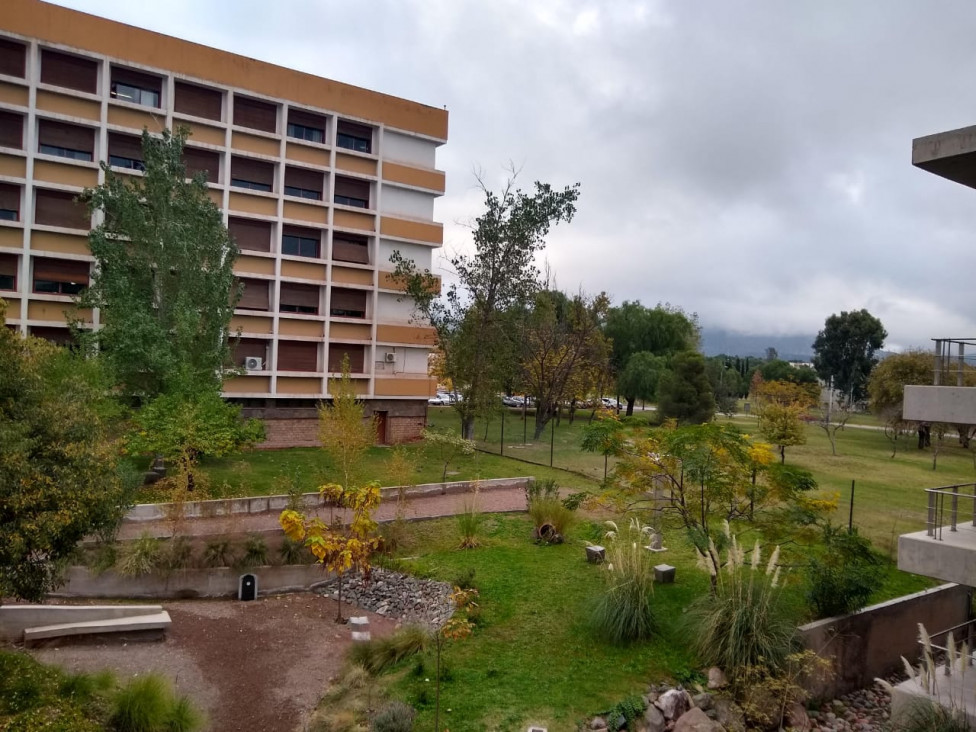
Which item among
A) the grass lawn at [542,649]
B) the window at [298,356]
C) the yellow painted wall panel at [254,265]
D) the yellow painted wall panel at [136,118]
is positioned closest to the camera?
the grass lawn at [542,649]

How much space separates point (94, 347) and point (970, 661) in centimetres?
2280

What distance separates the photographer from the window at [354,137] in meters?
30.0

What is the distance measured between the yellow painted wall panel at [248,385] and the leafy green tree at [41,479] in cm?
1821

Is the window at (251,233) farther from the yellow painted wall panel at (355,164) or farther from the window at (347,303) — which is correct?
the yellow painted wall panel at (355,164)

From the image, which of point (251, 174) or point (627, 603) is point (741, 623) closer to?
point (627, 603)

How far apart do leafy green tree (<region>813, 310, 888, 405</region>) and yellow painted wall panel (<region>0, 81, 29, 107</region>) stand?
2568 inches

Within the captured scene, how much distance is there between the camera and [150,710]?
7891mm

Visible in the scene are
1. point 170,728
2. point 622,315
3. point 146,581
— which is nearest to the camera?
point 170,728

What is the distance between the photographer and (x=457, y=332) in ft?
99.8

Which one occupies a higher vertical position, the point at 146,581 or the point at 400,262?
the point at 400,262

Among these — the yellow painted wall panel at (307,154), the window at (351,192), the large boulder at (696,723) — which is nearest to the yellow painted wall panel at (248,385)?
the window at (351,192)

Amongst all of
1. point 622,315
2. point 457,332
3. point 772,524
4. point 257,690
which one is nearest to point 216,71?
point 457,332

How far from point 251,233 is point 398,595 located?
19.7m

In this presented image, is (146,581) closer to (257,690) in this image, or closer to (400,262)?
(257,690)
